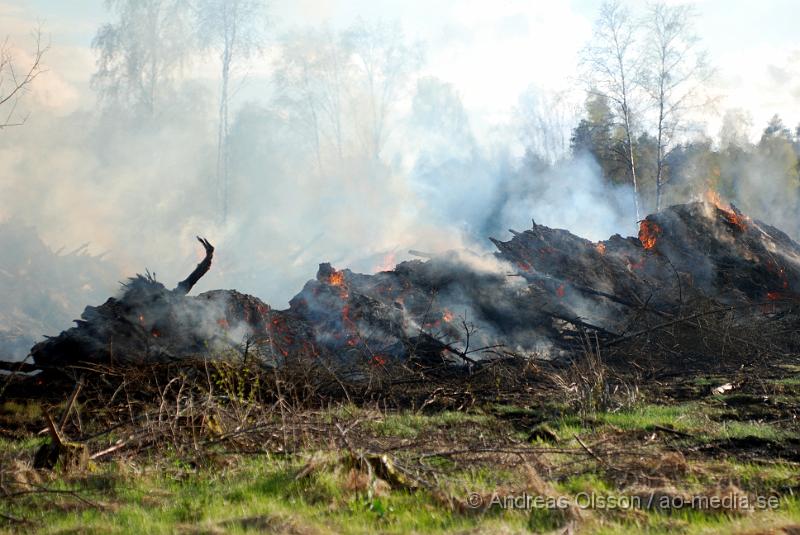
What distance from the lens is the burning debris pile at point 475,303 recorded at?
11406 mm

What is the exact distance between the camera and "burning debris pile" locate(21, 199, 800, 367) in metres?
11.4

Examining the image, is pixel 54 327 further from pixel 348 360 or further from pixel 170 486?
pixel 170 486

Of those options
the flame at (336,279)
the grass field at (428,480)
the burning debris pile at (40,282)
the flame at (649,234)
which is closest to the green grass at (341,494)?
the grass field at (428,480)

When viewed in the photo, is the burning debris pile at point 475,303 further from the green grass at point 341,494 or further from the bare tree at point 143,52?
the bare tree at point 143,52

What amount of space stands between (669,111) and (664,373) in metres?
22.6

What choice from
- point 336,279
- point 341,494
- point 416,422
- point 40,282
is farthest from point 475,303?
point 40,282

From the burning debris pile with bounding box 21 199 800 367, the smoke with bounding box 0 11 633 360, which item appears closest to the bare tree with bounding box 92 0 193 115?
the smoke with bounding box 0 11 633 360

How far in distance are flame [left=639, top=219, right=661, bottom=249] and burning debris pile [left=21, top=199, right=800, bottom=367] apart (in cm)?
4

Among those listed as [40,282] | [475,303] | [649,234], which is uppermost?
[649,234]

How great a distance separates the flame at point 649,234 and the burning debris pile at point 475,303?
0.04 m

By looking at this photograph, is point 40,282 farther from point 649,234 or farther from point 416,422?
point 649,234

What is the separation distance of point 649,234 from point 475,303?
816cm

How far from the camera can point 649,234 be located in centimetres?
2014

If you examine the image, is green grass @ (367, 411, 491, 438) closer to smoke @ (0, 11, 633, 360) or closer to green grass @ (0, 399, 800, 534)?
green grass @ (0, 399, 800, 534)
